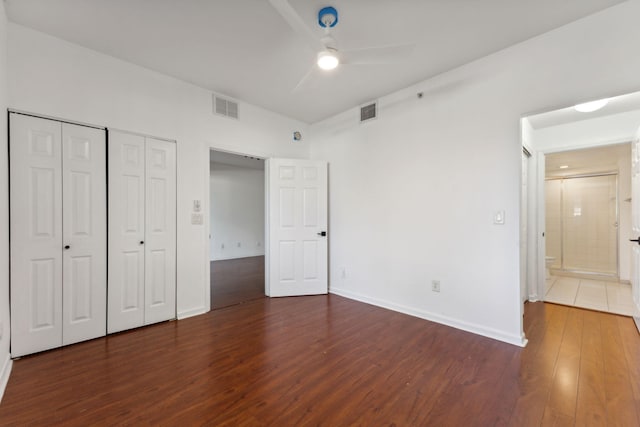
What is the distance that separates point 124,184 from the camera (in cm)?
286

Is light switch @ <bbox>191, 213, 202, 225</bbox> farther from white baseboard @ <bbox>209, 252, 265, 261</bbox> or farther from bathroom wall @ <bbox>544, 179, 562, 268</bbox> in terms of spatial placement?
bathroom wall @ <bbox>544, 179, 562, 268</bbox>

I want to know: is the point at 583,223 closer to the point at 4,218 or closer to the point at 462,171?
the point at 462,171

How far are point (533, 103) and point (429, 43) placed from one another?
1.10 metres

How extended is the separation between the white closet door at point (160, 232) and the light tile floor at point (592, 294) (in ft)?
16.7

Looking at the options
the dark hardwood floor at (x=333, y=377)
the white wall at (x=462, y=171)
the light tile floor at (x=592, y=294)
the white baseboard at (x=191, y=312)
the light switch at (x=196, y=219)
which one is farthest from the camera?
the light tile floor at (x=592, y=294)

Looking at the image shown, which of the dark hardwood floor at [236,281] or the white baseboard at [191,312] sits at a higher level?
the white baseboard at [191,312]

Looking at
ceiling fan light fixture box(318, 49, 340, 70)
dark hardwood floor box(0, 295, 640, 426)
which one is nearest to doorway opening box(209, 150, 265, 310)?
dark hardwood floor box(0, 295, 640, 426)

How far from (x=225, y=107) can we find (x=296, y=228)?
6.46 feet

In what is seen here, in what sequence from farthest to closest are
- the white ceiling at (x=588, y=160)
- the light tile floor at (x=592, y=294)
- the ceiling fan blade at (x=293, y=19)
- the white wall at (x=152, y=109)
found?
the white ceiling at (x=588, y=160), the light tile floor at (x=592, y=294), the white wall at (x=152, y=109), the ceiling fan blade at (x=293, y=19)

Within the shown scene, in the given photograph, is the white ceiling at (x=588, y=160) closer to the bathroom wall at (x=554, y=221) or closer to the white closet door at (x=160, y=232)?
the bathroom wall at (x=554, y=221)

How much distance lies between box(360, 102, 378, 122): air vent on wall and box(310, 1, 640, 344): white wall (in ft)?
0.32

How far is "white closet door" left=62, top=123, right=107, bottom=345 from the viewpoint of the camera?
2.53 metres

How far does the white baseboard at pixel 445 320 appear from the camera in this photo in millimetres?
2570

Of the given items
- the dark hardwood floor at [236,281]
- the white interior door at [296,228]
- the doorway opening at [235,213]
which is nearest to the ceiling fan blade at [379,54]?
the white interior door at [296,228]
